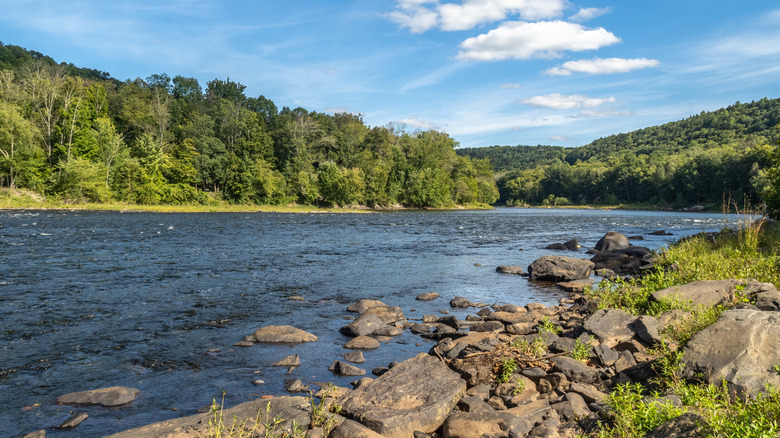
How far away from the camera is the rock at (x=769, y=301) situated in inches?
337

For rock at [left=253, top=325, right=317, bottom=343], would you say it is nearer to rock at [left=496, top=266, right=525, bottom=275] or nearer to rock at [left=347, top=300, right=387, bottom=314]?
rock at [left=347, top=300, right=387, bottom=314]

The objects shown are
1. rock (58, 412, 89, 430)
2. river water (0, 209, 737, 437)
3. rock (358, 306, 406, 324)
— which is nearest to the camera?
rock (58, 412, 89, 430)

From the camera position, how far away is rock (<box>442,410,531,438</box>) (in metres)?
6.23

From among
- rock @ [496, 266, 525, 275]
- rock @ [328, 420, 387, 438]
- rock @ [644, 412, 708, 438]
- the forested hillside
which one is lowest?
rock @ [496, 266, 525, 275]

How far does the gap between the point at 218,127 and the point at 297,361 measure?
106339 mm

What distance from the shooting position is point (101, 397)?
7.79 m

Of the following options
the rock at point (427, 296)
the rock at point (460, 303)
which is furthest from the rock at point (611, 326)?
the rock at point (427, 296)

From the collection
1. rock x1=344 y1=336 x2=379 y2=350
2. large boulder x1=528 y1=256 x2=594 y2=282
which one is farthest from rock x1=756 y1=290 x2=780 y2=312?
large boulder x1=528 y1=256 x2=594 y2=282

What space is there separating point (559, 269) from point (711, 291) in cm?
1064

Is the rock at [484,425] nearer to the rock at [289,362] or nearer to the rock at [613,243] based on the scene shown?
the rock at [289,362]

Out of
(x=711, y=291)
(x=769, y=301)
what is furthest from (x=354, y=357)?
(x=769, y=301)

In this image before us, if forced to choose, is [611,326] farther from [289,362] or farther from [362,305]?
[362,305]

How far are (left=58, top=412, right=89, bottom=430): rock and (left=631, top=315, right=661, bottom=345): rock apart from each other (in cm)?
999

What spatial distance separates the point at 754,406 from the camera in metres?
5.07
